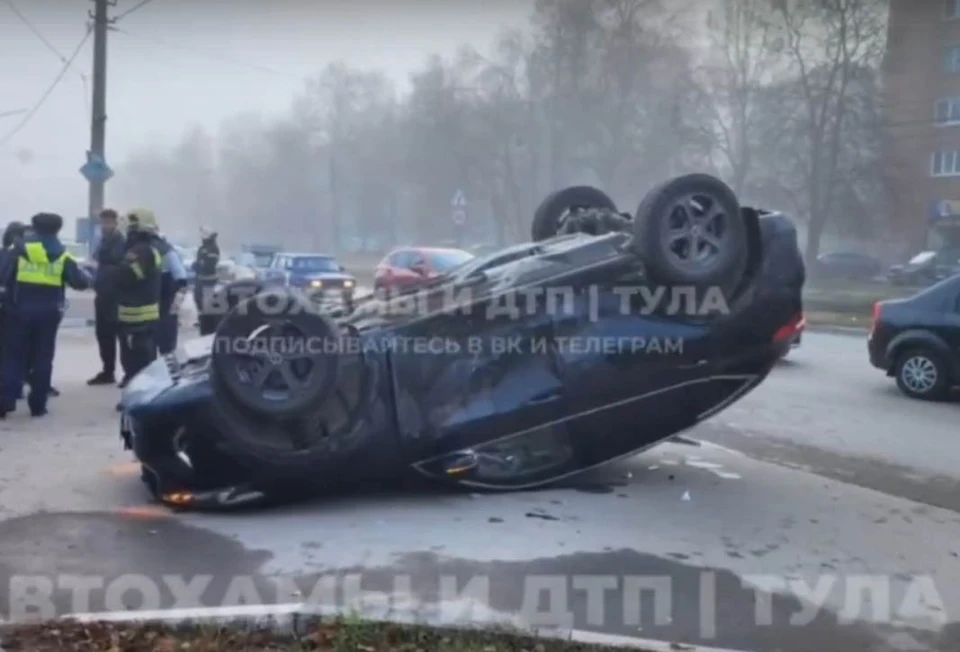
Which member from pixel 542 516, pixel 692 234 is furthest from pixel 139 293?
pixel 692 234

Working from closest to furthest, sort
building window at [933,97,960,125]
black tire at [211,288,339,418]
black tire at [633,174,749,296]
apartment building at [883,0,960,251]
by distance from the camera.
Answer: black tire at [211,288,339,418], black tire at [633,174,749,296], apartment building at [883,0,960,251], building window at [933,97,960,125]

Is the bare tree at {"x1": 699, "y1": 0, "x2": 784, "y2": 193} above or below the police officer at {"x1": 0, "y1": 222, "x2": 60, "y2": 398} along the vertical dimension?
above

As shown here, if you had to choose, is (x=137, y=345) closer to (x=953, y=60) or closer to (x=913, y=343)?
(x=913, y=343)

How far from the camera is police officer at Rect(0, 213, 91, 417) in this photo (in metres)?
8.77

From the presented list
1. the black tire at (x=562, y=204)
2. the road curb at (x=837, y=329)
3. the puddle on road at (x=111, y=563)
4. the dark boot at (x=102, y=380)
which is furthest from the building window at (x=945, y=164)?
the puddle on road at (x=111, y=563)

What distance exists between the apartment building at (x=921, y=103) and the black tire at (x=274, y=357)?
2774 cm

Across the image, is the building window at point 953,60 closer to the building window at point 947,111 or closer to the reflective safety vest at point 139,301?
the building window at point 947,111

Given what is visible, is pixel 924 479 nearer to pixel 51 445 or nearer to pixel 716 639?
pixel 716 639

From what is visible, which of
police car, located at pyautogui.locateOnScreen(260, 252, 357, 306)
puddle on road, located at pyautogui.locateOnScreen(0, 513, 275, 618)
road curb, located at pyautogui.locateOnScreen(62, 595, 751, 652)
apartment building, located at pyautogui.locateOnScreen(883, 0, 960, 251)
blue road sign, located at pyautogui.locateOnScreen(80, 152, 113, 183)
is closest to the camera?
road curb, located at pyautogui.locateOnScreen(62, 595, 751, 652)

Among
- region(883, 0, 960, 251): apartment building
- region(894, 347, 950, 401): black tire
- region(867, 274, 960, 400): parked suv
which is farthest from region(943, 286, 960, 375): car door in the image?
region(883, 0, 960, 251): apartment building

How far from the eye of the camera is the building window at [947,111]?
34.0 metres

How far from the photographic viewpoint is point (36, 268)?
8.83 m

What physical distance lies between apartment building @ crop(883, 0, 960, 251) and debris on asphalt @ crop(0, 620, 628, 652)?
29185 millimetres

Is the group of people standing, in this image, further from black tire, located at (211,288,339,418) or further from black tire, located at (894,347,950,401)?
black tire, located at (894,347,950,401)
